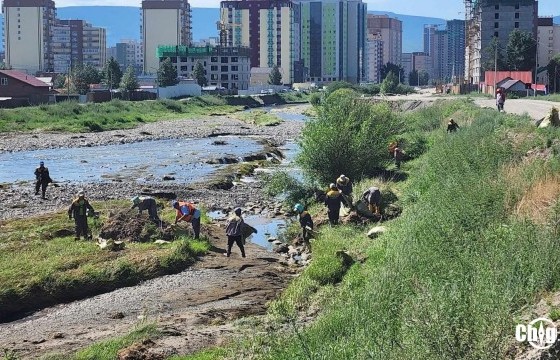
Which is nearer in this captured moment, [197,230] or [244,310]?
[244,310]

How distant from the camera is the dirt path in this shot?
52.9ft

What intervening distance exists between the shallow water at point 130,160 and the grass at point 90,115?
13.3 m

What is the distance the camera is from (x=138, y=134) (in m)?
77.4

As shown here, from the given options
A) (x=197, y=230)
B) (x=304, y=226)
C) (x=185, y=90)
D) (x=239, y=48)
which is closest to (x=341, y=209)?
(x=304, y=226)

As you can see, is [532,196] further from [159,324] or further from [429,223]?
[159,324]

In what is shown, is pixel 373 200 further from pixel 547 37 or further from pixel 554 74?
pixel 547 37

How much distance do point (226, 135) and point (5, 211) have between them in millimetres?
46839

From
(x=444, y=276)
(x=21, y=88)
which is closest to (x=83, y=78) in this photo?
(x=21, y=88)

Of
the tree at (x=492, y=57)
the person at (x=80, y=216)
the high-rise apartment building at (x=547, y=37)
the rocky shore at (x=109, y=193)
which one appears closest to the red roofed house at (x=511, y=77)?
the tree at (x=492, y=57)

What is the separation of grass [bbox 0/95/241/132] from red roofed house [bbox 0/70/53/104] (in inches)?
322

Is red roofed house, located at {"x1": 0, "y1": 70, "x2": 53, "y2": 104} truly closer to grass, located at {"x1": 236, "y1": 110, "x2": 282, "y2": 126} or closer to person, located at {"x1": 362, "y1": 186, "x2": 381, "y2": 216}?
grass, located at {"x1": 236, "y1": 110, "x2": 282, "y2": 126}

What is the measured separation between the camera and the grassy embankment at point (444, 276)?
Result: 10.7 meters

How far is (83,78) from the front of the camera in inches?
4852

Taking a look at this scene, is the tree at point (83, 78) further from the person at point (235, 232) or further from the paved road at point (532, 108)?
the person at point (235, 232)
